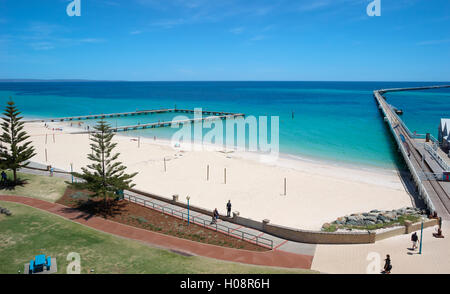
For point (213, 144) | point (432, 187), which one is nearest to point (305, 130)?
point (213, 144)

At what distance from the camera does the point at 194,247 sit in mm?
15617

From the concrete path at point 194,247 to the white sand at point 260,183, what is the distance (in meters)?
5.12

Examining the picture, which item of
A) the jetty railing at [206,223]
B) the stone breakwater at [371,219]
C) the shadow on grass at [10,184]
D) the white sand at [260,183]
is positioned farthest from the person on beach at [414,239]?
the shadow on grass at [10,184]

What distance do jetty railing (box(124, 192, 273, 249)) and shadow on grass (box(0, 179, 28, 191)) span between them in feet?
26.4

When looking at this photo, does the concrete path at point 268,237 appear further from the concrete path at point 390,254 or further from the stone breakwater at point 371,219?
the stone breakwater at point 371,219

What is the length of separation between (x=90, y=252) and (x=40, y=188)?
12325 millimetres

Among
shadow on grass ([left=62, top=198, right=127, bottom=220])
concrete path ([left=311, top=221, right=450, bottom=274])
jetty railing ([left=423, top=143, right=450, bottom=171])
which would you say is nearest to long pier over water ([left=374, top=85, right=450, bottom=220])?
jetty railing ([left=423, top=143, right=450, bottom=171])

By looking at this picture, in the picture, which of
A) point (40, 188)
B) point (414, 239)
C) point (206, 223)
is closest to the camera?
point (414, 239)

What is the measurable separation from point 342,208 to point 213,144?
28.1 meters

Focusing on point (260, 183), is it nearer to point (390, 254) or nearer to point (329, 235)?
point (329, 235)

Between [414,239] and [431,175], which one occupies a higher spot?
[431,175]

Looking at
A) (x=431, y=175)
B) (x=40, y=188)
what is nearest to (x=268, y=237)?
(x=40, y=188)

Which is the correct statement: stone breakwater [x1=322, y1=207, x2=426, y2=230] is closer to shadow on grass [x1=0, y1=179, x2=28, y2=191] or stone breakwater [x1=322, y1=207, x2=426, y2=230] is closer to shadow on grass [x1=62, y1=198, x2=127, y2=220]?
shadow on grass [x1=62, y1=198, x2=127, y2=220]
